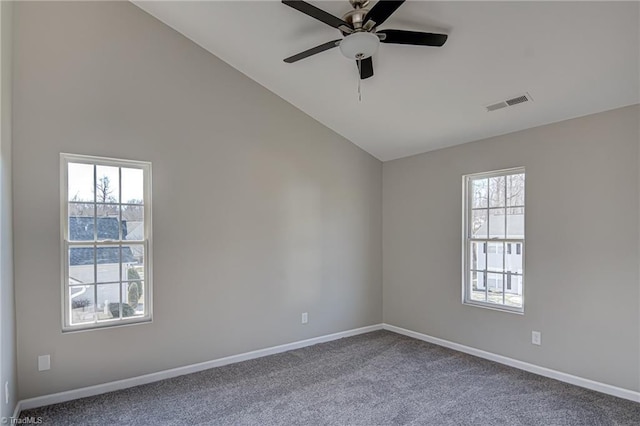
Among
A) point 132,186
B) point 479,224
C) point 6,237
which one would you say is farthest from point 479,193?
point 6,237

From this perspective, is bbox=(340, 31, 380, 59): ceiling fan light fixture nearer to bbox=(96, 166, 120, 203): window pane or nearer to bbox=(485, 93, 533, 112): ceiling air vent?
bbox=(485, 93, 533, 112): ceiling air vent

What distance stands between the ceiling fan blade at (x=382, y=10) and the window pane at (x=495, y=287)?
3.03m

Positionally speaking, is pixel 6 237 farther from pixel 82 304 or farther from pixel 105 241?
pixel 82 304

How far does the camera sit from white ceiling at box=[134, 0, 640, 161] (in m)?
2.64

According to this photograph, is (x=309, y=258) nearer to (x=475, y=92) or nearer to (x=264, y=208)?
(x=264, y=208)

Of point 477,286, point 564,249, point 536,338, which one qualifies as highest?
point 564,249

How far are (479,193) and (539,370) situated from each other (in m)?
1.94

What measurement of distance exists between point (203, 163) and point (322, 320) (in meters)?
2.44

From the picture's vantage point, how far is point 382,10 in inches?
89.7

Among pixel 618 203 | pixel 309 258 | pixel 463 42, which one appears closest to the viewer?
pixel 463 42

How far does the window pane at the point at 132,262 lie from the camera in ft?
11.4

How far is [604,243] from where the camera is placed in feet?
10.7

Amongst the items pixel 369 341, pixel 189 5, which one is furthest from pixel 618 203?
pixel 189 5

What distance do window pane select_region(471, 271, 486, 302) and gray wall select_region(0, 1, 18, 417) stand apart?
4317mm
